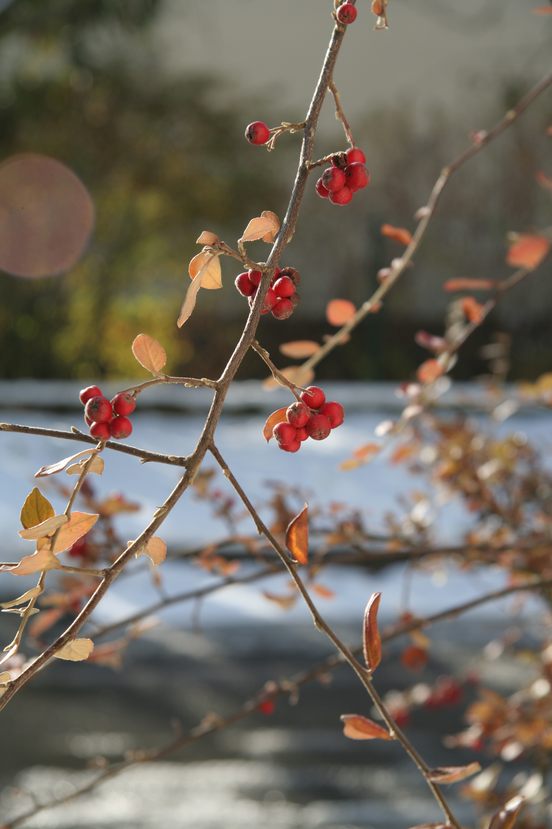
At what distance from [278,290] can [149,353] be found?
0.28 ft

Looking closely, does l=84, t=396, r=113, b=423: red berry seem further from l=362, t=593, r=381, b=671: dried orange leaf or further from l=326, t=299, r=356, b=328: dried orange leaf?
l=326, t=299, r=356, b=328: dried orange leaf

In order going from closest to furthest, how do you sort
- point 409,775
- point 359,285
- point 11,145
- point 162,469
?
1. point 409,775
2. point 162,469
3. point 11,145
4. point 359,285

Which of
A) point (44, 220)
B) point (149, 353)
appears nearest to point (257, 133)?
point (149, 353)

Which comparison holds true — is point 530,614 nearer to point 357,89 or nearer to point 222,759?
point 222,759

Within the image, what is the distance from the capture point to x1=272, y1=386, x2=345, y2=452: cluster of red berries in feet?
2.17

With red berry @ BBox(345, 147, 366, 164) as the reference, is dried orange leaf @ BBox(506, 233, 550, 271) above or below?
above

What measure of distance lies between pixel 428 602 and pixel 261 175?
7780mm

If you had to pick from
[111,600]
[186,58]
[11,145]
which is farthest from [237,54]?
[111,600]

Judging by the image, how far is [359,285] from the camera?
43.3 feet

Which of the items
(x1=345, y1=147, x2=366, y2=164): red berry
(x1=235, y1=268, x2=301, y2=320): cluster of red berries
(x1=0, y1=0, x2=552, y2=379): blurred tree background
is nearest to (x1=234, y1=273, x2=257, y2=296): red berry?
(x1=235, y1=268, x2=301, y2=320): cluster of red berries

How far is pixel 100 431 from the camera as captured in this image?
610 mm

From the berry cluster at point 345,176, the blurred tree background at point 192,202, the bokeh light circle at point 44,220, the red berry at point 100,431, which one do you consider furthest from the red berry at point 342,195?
the bokeh light circle at point 44,220

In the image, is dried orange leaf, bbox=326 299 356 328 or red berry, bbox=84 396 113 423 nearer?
red berry, bbox=84 396 113 423

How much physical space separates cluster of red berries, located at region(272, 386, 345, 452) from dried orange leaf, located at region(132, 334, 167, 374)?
0.08 metres
